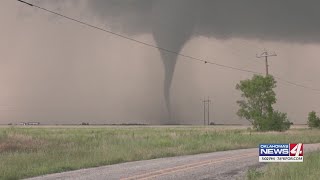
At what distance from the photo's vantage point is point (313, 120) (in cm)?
10888

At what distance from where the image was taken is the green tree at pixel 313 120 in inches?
4262

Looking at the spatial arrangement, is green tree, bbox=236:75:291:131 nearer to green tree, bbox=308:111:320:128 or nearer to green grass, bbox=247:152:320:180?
green tree, bbox=308:111:320:128

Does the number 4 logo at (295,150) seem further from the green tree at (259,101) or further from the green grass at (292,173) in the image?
the green tree at (259,101)

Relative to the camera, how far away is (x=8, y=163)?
818 inches

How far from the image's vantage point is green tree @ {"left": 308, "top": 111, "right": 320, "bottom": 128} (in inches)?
4262

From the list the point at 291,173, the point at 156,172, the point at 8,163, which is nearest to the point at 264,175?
the point at 291,173

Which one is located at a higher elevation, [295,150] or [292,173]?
[295,150]

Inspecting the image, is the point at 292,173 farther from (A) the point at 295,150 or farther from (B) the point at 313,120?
(B) the point at 313,120

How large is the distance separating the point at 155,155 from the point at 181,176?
1082 cm

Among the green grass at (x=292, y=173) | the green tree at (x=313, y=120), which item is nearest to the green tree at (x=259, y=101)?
the green tree at (x=313, y=120)

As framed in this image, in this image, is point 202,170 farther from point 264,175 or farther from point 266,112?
point 266,112

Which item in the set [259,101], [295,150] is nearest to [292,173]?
[295,150]

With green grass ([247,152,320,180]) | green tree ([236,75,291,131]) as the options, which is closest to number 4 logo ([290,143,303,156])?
green grass ([247,152,320,180])

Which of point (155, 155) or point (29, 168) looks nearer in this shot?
point (29, 168)
